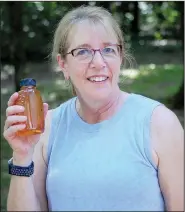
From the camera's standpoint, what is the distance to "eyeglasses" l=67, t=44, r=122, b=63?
1.76 metres

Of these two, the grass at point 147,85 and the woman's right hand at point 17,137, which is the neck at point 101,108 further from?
the grass at point 147,85

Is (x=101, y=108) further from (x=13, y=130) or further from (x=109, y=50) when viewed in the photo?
(x=13, y=130)

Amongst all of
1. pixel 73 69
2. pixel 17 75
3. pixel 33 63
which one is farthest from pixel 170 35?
pixel 73 69

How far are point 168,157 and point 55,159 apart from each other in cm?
45

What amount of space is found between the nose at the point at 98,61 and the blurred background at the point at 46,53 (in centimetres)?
42

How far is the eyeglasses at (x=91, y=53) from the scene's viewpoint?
1757 millimetres

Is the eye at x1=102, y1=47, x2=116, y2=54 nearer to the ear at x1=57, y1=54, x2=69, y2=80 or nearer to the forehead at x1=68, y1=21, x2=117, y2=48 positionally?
the forehead at x1=68, y1=21, x2=117, y2=48

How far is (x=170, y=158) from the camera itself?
65.5 inches

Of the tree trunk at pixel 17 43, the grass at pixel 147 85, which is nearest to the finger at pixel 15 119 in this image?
the grass at pixel 147 85

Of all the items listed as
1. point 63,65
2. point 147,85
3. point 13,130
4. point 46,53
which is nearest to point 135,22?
point 147,85

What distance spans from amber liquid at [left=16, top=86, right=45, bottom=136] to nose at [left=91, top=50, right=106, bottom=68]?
0.84 ft

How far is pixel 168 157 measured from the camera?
5.46ft

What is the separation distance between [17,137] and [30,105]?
13cm

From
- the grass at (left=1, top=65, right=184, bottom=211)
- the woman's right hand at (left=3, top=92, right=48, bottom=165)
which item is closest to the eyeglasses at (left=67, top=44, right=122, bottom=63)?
the woman's right hand at (left=3, top=92, right=48, bottom=165)
